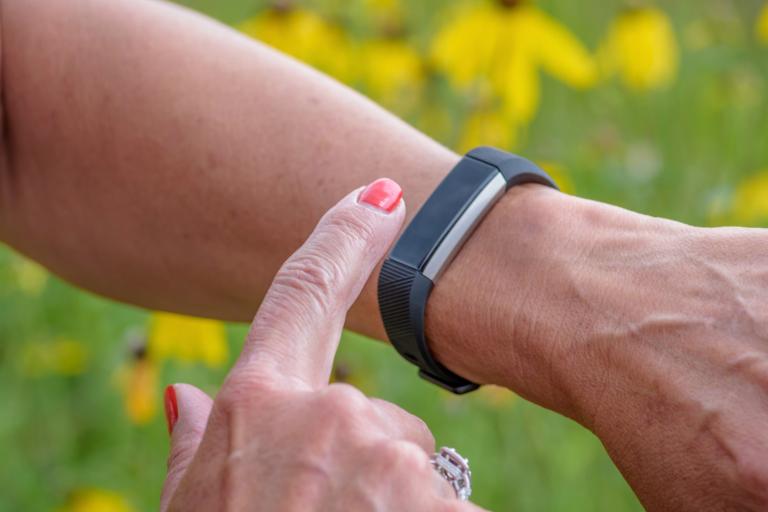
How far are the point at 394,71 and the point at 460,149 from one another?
0.30 metres

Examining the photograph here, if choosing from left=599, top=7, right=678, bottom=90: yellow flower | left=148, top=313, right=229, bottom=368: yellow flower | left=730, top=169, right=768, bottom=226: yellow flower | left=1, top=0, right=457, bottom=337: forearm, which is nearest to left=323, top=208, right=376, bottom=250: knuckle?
left=1, top=0, right=457, bottom=337: forearm

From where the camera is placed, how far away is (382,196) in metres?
0.70

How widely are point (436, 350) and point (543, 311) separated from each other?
98mm

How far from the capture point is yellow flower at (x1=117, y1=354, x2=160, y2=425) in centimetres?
130

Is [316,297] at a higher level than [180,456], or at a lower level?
higher

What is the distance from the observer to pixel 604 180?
1646 mm

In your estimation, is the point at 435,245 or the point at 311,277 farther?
the point at 435,245

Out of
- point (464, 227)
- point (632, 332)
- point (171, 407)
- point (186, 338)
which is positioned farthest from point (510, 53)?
point (171, 407)

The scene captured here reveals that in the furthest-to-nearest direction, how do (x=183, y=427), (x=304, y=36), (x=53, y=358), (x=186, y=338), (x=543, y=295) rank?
(x=304, y=36)
(x=53, y=358)
(x=186, y=338)
(x=543, y=295)
(x=183, y=427)

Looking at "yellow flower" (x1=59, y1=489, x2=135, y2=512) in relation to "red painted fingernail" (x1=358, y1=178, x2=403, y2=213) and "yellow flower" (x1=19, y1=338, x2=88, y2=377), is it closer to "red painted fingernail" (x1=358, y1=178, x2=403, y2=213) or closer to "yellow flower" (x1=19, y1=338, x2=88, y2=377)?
"yellow flower" (x1=19, y1=338, x2=88, y2=377)

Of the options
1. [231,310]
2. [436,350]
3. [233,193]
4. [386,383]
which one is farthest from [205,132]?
[386,383]

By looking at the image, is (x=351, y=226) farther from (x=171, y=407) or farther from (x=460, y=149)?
(x=460, y=149)

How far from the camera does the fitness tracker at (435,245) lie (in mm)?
848

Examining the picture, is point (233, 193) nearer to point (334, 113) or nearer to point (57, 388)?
point (334, 113)
